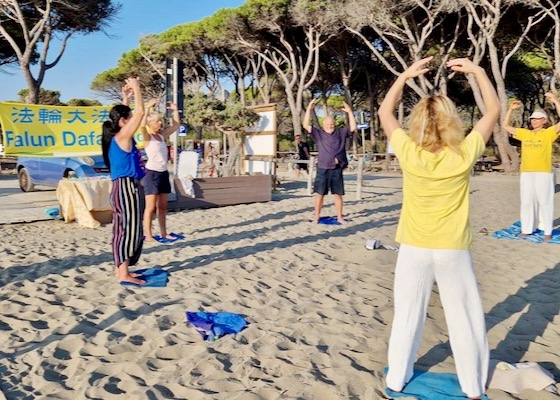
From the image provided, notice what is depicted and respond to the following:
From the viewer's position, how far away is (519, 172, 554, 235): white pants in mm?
6637

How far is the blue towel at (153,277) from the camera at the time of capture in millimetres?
4285

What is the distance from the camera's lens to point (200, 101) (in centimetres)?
1570

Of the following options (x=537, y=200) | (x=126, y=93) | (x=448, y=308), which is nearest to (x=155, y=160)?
(x=126, y=93)

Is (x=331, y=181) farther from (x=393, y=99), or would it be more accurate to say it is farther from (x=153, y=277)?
(x=393, y=99)

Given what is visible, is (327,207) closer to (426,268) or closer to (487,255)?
(487,255)

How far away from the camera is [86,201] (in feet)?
24.0

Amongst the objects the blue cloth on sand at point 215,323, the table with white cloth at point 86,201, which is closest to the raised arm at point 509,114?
the blue cloth on sand at point 215,323

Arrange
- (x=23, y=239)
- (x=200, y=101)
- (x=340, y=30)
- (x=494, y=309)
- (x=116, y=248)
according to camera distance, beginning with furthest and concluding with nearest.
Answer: (x=340, y=30), (x=200, y=101), (x=23, y=239), (x=116, y=248), (x=494, y=309)

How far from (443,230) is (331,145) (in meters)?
5.31

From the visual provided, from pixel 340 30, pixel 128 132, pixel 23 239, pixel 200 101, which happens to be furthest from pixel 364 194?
pixel 340 30

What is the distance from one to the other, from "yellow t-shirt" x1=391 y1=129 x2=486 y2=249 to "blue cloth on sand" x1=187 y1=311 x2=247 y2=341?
4.90 ft

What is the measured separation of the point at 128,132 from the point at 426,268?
276 centimetres

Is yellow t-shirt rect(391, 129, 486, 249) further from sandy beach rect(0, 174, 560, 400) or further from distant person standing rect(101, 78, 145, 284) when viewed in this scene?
distant person standing rect(101, 78, 145, 284)

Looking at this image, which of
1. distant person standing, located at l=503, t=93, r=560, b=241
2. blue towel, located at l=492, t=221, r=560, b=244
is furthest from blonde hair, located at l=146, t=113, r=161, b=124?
blue towel, located at l=492, t=221, r=560, b=244
